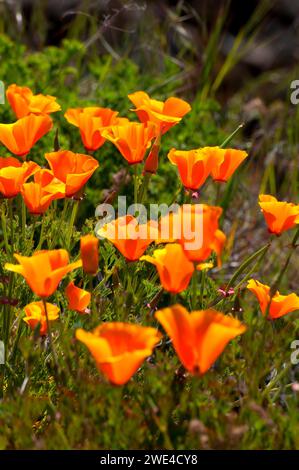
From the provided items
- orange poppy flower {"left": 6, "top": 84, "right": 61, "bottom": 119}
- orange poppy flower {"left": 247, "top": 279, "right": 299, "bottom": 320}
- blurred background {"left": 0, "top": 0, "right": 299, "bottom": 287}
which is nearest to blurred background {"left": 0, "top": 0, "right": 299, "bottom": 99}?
blurred background {"left": 0, "top": 0, "right": 299, "bottom": 287}

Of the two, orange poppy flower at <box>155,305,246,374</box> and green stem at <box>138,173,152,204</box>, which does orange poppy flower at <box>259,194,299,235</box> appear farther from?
orange poppy flower at <box>155,305,246,374</box>

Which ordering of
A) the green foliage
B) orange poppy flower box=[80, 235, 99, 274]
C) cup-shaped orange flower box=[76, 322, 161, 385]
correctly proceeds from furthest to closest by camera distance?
orange poppy flower box=[80, 235, 99, 274]
the green foliage
cup-shaped orange flower box=[76, 322, 161, 385]

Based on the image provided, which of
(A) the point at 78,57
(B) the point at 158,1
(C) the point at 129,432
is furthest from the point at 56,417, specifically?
(B) the point at 158,1

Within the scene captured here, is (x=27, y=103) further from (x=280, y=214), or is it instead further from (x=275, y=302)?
(x=275, y=302)

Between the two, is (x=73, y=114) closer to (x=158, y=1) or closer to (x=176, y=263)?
(x=176, y=263)

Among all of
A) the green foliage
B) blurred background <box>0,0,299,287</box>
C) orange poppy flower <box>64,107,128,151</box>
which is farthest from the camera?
blurred background <box>0,0,299,287</box>

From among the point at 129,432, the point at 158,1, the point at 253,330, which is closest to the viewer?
the point at 129,432
